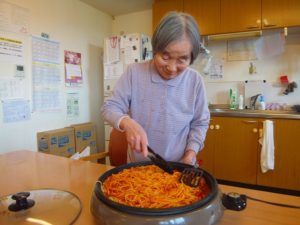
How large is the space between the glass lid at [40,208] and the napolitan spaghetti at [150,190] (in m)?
0.12

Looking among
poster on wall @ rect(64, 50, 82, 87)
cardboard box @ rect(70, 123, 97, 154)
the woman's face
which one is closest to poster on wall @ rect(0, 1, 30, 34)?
poster on wall @ rect(64, 50, 82, 87)

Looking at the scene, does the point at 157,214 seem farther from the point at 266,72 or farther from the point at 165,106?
the point at 266,72

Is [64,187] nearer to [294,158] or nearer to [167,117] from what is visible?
[167,117]

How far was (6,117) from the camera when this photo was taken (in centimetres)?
227

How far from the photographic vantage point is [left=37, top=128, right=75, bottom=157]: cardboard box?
256cm

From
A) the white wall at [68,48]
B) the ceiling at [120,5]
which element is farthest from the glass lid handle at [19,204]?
the ceiling at [120,5]

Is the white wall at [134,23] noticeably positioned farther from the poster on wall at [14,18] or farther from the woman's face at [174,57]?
the woman's face at [174,57]

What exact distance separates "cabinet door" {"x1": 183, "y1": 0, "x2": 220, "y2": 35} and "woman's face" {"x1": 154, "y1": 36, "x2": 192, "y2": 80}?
7.03 feet

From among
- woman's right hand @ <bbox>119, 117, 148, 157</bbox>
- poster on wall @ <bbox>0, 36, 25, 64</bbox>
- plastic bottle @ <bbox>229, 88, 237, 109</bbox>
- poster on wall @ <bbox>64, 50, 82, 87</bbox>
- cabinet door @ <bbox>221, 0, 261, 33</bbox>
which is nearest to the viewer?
woman's right hand @ <bbox>119, 117, 148, 157</bbox>

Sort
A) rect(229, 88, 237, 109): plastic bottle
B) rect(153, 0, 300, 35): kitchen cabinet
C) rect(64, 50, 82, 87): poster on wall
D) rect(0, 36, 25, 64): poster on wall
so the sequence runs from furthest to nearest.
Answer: rect(229, 88, 237, 109): plastic bottle, rect(64, 50, 82, 87): poster on wall, rect(153, 0, 300, 35): kitchen cabinet, rect(0, 36, 25, 64): poster on wall

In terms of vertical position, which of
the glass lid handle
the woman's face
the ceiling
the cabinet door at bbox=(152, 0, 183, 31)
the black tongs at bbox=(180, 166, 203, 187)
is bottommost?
the glass lid handle

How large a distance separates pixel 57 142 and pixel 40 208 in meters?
2.05

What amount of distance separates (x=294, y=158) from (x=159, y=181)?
225 cm

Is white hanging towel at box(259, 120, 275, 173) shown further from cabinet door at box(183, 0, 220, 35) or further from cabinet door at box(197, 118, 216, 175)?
cabinet door at box(183, 0, 220, 35)
